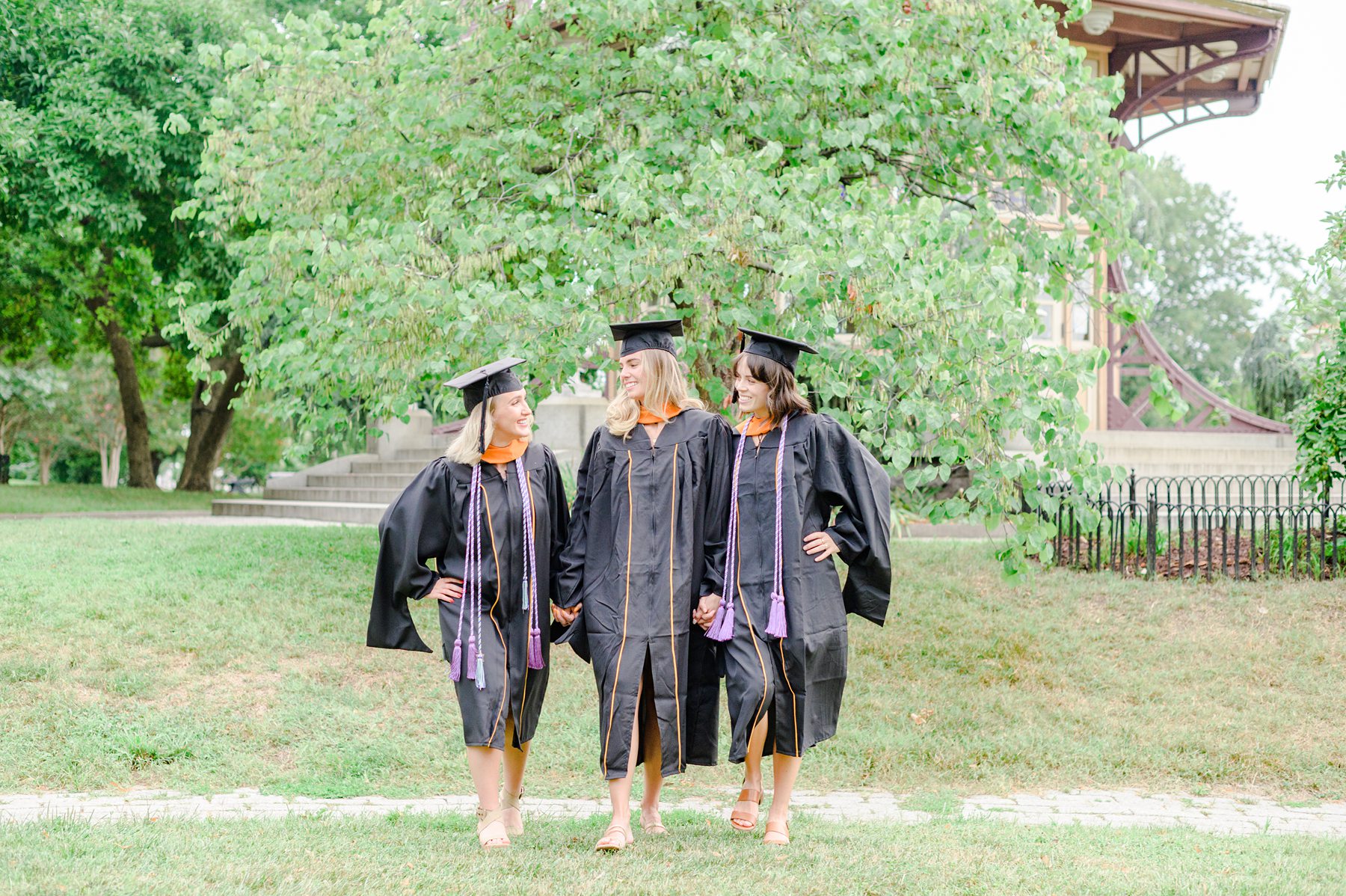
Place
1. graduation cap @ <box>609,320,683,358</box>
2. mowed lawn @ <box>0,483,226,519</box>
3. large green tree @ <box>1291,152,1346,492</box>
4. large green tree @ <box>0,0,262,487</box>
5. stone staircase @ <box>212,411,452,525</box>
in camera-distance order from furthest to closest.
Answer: mowed lawn @ <box>0,483,226,519</box> → stone staircase @ <box>212,411,452,525</box> → large green tree @ <box>0,0,262,487</box> → large green tree @ <box>1291,152,1346,492</box> → graduation cap @ <box>609,320,683,358</box>

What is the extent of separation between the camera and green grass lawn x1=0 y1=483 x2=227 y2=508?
17203 mm

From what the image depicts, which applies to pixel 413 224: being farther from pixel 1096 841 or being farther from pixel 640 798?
pixel 1096 841

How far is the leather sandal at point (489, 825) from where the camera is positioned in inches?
176

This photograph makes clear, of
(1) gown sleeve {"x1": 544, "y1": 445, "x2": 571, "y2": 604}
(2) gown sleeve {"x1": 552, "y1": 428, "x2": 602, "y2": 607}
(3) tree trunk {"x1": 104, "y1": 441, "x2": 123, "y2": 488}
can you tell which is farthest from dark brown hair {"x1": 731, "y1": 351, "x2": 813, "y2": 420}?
(3) tree trunk {"x1": 104, "y1": 441, "x2": 123, "y2": 488}

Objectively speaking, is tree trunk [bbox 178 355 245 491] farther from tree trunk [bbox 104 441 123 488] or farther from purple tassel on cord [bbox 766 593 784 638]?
purple tassel on cord [bbox 766 593 784 638]

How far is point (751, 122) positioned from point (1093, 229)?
8.17 feet

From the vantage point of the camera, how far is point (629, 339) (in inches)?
188

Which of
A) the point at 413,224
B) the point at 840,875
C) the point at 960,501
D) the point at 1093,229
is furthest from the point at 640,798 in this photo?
the point at 1093,229

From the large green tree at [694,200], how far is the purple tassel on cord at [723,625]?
2.13 metres

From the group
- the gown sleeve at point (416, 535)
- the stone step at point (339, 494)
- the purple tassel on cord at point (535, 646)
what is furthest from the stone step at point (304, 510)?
the purple tassel on cord at point (535, 646)

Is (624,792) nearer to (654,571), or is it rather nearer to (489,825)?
(489,825)

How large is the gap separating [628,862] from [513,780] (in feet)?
2.52

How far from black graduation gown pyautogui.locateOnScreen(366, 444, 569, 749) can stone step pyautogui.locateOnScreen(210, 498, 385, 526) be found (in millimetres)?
9399

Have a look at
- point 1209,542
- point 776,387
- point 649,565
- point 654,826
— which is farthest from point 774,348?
point 1209,542
